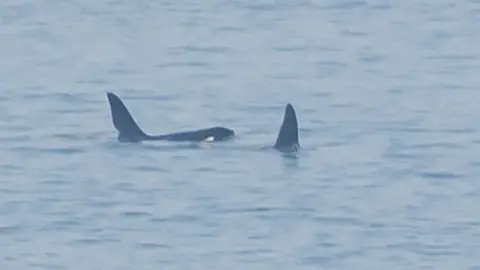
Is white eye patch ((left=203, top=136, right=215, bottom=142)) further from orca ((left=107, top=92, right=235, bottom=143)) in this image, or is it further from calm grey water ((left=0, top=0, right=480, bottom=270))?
calm grey water ((left=0, top=0, right=480, bottom=270))

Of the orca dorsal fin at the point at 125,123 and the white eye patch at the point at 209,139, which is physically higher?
the orca dorsal fin at the point at 125,123

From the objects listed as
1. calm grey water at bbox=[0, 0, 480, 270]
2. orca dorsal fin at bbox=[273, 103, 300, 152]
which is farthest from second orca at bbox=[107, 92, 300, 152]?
orca dorsal fin at bbox=[273, 103, 300, 152]

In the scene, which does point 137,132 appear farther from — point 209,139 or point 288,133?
point 288,133

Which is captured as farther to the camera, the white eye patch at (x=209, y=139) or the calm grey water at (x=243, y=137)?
the white eye patch at (x=209, y=139)

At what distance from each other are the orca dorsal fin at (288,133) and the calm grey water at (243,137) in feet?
0.92

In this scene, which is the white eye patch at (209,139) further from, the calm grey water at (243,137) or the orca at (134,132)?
the calm grey water at (243,137)

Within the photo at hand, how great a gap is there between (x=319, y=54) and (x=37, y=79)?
15.4 ft

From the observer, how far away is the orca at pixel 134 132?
3403 centimetres

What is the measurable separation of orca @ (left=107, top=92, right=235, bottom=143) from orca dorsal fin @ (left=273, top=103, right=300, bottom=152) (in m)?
1.05

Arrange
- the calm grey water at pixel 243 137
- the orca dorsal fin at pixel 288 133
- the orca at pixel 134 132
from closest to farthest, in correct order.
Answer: the calm grey water at pixel 243 137 → the orca dorsal fin at pixel 288 133 → the orca at pixel 134 132

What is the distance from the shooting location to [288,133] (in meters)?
33.2

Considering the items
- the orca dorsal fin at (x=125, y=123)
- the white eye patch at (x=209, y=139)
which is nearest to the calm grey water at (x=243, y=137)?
the white eye patch at (x=209, y=139)

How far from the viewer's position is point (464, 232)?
27.8m

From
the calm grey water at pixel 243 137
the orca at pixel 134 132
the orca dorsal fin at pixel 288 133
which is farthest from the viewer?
the orca at pixel 134 132
